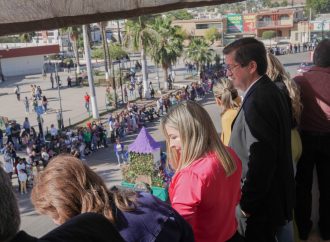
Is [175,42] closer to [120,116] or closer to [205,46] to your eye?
[205,46]

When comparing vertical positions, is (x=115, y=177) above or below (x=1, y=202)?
below

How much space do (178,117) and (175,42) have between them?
31790 millimetres

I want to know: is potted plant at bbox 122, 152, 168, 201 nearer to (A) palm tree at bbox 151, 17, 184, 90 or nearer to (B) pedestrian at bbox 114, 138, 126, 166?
(B) pedestrian at bbox 114, 138, 126, 166

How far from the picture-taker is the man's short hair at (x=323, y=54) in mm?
3203

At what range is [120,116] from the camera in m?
22.3

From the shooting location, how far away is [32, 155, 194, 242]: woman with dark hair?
1611 mm

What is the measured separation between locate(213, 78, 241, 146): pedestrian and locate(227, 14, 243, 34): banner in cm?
7161

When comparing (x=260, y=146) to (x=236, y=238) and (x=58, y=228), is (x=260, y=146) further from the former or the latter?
(x=58, y=228)

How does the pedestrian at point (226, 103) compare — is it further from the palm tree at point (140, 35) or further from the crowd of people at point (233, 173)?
the palm tree at point (140, 35)

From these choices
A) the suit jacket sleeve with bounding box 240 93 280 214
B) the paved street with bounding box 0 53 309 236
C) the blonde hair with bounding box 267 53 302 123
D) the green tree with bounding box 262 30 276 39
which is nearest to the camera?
the suit jacket sleeve with bounding box 240 93 280 214

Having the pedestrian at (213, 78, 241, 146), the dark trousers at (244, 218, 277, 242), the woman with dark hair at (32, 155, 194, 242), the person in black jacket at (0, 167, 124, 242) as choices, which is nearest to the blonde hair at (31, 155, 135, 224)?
the woman with dark hair at (32, 155, 194, 242)

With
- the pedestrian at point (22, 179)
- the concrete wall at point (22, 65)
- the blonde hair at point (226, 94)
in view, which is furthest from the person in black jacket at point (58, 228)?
the concrete wall at point (22, 65)

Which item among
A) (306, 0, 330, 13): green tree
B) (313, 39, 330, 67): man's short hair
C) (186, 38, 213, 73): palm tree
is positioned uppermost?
(306, 0, 330, 13): green tree

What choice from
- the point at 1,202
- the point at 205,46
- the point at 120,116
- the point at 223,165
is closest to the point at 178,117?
the point at 223,165
